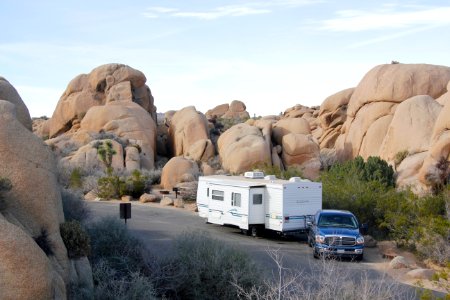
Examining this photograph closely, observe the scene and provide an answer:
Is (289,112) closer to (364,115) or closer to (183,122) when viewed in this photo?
(183,122)

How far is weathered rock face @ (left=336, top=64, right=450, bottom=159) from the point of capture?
142 feet

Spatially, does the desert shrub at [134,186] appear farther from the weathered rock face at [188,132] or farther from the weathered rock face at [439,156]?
the weathered rock face at [439,156]

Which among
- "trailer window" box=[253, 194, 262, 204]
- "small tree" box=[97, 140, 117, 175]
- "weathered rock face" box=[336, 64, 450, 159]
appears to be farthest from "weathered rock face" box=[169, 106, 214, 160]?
"trailer window" box=[253, 194, 262, 204]

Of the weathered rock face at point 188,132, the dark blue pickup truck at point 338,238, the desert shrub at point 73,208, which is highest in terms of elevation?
the weathered rock face at point 188,132

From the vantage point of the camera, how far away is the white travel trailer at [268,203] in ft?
81.3

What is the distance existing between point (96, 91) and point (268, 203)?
37723mm

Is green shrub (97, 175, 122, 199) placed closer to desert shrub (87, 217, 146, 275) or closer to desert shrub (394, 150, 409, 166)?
desert shrub (394, 150, 409, 166)

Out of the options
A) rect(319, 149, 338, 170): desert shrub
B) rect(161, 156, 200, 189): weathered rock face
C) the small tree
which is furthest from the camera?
rect(319, 149, 338, 170): desert shrub

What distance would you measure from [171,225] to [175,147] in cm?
2744

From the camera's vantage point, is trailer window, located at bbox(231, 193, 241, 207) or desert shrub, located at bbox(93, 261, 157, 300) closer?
desert shrub, located at bbox(93, 261, 157, 300)

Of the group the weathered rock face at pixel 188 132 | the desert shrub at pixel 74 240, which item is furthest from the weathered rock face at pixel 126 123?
the desert shrub at pixel 74 240

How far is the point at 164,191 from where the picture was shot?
1604 inches

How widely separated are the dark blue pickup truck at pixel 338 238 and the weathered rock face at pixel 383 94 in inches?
809

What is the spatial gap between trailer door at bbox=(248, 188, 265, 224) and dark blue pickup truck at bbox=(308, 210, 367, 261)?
3.34 meters
